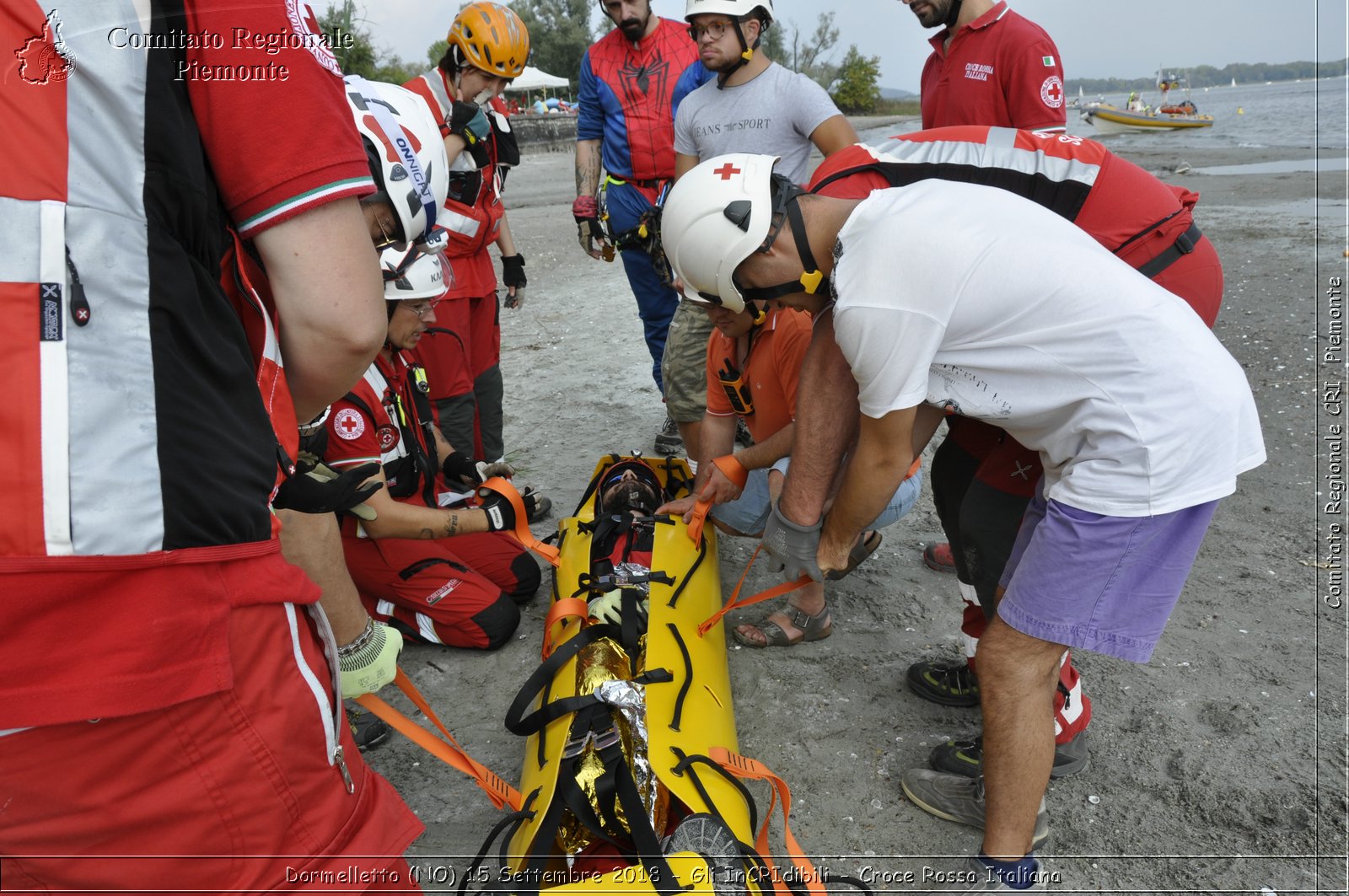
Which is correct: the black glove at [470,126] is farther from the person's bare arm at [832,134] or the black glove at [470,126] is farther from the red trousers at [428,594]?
the red trousers at [428,594]

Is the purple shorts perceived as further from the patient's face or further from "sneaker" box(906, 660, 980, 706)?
the patient's face

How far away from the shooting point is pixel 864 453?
2383 millimetres

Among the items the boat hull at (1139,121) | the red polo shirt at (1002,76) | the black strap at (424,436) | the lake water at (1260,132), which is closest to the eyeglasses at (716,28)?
the red polo shirt at (1002,76)

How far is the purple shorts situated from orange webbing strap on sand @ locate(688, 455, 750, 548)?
1.40m

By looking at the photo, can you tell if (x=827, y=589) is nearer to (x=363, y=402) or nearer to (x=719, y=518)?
(x=719, y=518)

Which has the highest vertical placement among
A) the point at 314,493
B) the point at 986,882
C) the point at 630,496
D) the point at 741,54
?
the point at 741,54

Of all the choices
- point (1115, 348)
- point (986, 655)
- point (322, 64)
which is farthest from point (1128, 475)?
point (322, 64)

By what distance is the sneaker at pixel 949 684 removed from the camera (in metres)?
3.27

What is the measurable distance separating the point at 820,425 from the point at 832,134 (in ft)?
8.51

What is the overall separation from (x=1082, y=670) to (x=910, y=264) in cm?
218

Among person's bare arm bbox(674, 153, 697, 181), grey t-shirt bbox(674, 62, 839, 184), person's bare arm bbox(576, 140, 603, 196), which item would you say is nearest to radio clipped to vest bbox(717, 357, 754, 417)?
grey t-shirt bbox(674, 62, 839, 184)

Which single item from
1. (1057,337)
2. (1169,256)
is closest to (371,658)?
(1057,337)

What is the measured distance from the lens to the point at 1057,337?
212 centimetres

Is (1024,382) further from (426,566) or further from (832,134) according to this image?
(832,134)
